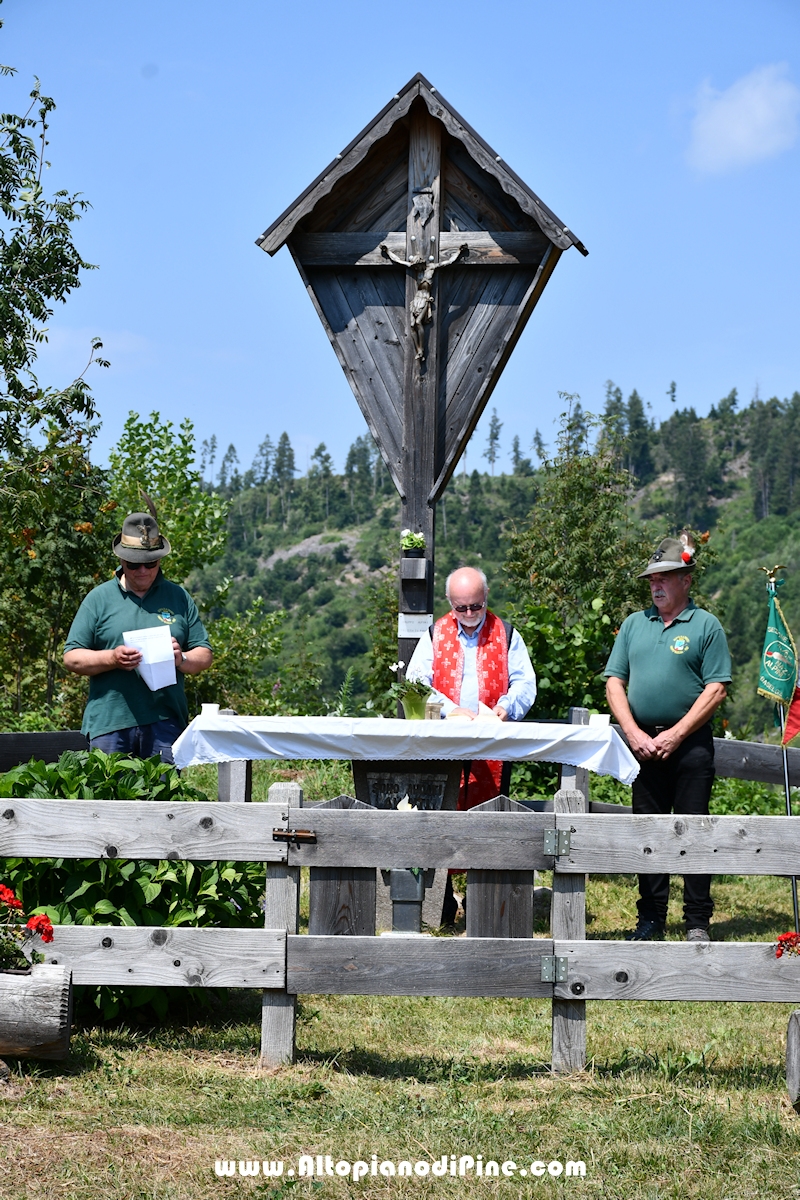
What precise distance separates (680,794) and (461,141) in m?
3.95

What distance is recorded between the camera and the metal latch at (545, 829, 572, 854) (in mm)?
4262

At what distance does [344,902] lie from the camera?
4.36 meters

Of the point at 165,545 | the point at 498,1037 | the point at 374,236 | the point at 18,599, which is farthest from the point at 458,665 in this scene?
the point at 18,599

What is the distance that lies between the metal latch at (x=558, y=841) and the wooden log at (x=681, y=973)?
1.04 ft

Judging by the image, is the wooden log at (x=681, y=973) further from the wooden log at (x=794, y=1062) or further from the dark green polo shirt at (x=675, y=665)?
the dark green polo shirt at (x=675, y=665)

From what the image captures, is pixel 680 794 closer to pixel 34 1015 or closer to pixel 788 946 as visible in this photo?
pixel 788 946

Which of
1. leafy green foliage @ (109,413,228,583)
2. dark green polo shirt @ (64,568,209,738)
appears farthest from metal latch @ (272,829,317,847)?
leafy green foliage @ (109,413,228,583)

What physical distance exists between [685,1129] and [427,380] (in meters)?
4.87

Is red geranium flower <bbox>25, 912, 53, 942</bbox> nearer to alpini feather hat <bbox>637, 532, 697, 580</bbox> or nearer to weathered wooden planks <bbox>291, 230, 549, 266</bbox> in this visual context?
alpini feather hat <bbox>637, 532, 697, 580</bbox>

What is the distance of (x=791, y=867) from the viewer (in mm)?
4270

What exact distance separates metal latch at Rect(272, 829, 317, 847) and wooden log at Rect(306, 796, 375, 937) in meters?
0.13

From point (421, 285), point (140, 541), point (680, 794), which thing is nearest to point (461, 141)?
point (421, 285)

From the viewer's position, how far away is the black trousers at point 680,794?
246 inches

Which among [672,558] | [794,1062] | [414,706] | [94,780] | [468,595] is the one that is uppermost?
[672,558]
